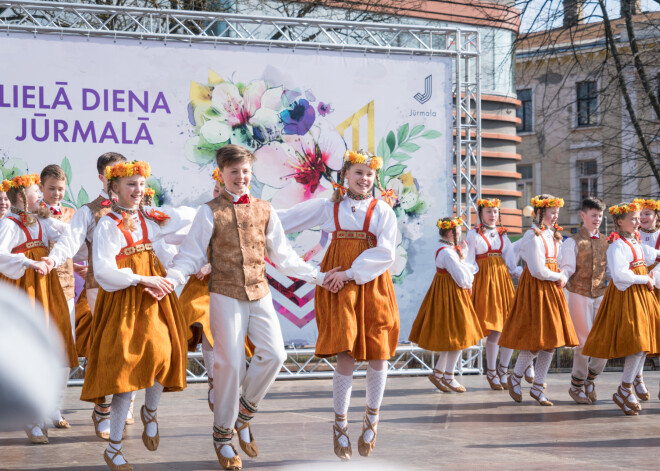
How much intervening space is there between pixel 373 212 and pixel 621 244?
9.55 feet

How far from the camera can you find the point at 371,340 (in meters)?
5.91

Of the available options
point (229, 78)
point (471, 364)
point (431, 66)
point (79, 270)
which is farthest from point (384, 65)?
point (79, 270)

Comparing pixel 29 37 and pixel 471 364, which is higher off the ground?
pixel 29 37

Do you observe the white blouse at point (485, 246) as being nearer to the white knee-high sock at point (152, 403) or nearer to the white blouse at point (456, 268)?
the white blouse at point (456, 268)

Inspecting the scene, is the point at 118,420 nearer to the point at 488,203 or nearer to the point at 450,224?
the point at 450,224

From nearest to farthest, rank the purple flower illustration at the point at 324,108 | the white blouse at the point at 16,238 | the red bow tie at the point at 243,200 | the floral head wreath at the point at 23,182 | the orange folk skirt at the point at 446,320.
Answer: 1. the red bow tie at the point at 243,200
2. the white blouse at the point at 16,238
3. the floral head wreath at the point at 23,182
4. the orange folk skirt at the point at 446,320
5. the purple flower illustration at the point at 324,108

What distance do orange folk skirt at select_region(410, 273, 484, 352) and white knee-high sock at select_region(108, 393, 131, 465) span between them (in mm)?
4734

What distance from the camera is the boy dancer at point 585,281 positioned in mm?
8750

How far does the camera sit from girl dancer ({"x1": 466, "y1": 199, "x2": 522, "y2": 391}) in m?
10.3

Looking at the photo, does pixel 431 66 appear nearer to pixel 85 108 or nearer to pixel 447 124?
pixel 447 124

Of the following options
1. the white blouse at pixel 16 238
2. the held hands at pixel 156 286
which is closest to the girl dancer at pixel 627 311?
the held hands at pixel 156 286

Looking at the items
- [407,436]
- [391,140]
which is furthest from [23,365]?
[391,140]

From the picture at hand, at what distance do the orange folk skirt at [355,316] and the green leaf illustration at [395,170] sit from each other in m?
4.97

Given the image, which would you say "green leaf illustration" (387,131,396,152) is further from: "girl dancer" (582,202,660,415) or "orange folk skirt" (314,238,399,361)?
"orange folk skirt" (314,238,399,361)
